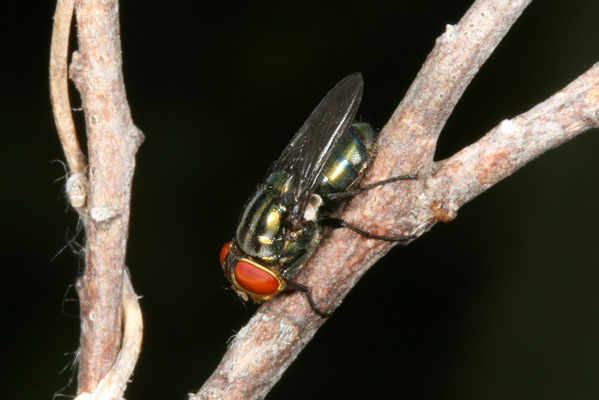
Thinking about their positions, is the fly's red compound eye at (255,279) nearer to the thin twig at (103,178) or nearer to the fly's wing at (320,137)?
the fly's wing at (320,137)

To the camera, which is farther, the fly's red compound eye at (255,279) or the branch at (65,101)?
the fly's red compound eye at (255,279)

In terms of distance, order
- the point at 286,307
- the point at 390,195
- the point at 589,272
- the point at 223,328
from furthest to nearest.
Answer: the point at 223,328 → the point at 589,272 → the point at 286,307 → the point at 390,195

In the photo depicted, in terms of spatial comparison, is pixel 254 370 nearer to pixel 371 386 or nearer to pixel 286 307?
pixel 286 307

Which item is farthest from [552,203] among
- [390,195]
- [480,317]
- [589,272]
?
[390,195]

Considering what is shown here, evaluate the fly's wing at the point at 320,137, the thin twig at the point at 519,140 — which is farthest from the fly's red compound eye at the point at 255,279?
the thin twig at the point at 519,140

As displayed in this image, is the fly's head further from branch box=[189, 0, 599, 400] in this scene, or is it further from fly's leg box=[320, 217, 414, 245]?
fly's leg box=[320, 217, 414, 245]

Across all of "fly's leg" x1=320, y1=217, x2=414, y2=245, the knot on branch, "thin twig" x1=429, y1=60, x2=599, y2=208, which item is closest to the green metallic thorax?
"fly's leg" x1=320, y1=217, x2=414, y2=245
